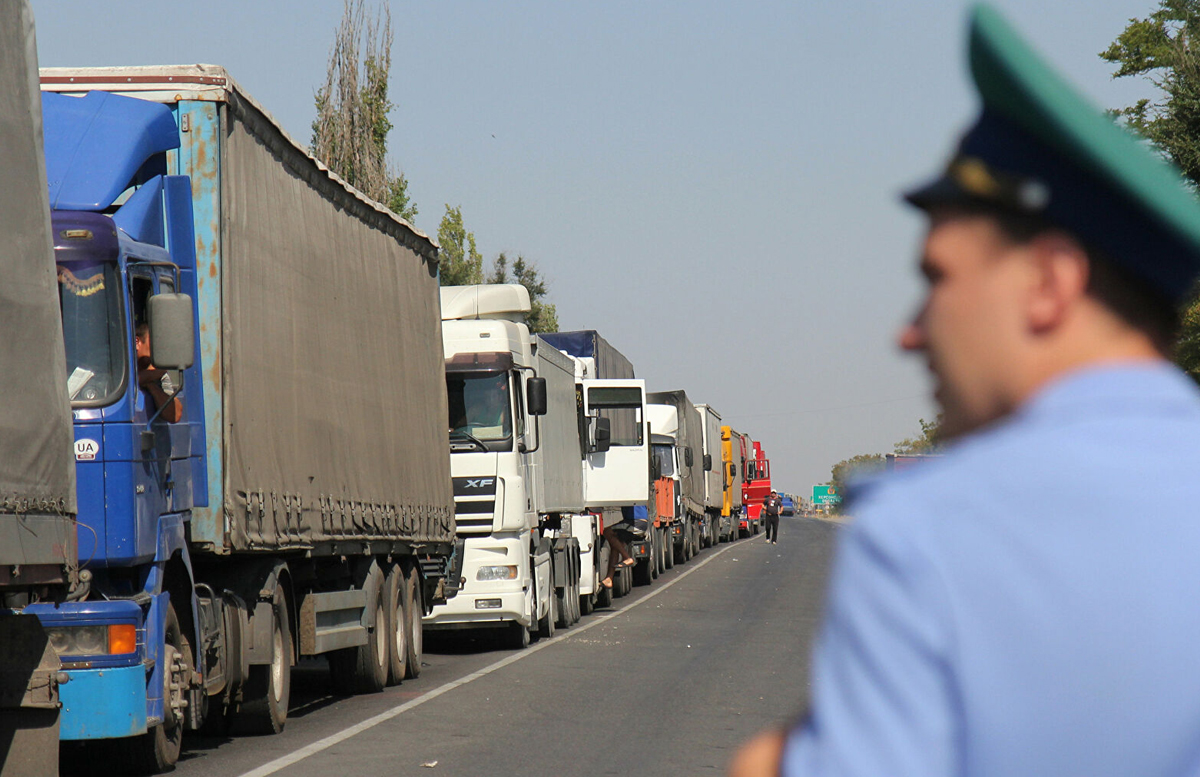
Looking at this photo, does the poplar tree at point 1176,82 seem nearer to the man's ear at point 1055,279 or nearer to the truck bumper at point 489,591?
the truck bumper at point 489,591

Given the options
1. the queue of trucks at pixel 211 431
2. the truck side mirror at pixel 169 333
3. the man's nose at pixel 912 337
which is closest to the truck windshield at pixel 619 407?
the queue of trucks at pixel 211 431

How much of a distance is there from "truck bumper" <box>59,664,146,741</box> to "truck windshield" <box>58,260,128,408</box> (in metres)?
1.51

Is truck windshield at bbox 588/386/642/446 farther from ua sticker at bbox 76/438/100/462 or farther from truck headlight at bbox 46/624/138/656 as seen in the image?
truck headlight at bbox 46/624/138/656

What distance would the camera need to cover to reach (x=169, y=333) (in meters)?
9.02

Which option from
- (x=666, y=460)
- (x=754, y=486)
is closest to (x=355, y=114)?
(x=666, y=460)

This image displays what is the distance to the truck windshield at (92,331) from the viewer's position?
8.95m

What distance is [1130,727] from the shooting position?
3.77 ft

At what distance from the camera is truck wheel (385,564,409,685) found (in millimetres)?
14867

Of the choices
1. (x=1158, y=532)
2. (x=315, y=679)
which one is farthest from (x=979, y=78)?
(x=315, y=679)

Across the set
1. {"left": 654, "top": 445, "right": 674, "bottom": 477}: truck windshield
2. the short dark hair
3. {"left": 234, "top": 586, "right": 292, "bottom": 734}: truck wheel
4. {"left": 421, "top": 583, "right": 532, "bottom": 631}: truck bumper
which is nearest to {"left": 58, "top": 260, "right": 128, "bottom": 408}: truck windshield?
{"left": 234, "top": 586, "right": 292, "bottom": 734}: truck wheel

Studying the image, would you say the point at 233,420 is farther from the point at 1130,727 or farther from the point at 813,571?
the point at 813,571

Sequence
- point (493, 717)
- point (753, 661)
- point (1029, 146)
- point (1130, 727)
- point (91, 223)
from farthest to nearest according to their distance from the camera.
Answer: point (753, 661)
point (493, 717)
point (91, 223)
point (1029, 146)
point (1130, 727)

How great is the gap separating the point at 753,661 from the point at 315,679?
457 cm

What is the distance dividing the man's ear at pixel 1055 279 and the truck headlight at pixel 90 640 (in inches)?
315
